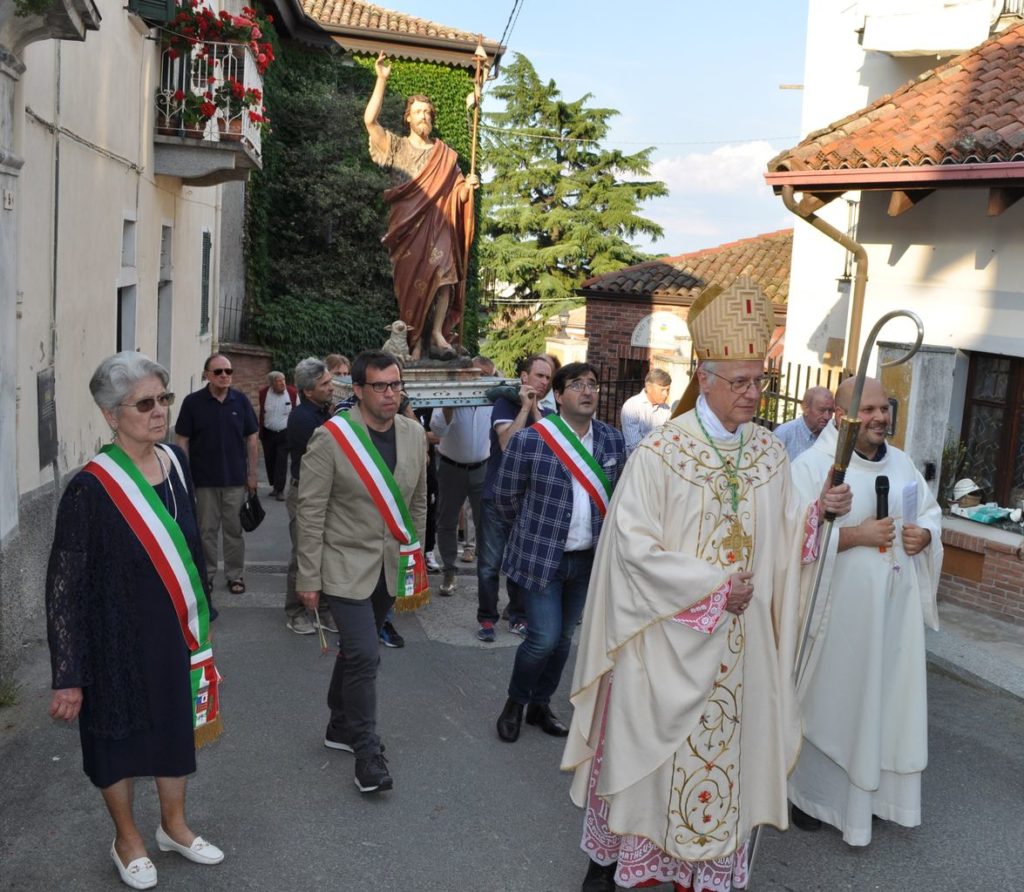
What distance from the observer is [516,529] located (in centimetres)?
565

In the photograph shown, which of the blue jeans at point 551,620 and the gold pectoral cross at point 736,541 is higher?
the gold pectoral cross at point 736,541

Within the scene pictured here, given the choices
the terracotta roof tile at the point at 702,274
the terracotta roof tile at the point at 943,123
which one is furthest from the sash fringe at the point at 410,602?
the terracotta roof tile at the point at 702,274

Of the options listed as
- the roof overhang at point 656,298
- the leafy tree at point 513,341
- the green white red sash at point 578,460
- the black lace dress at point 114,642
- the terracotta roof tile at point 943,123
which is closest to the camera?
the black lace dress at point 114,642

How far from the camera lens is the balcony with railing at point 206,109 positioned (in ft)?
41.3

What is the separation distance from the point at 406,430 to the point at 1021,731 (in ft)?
12.5

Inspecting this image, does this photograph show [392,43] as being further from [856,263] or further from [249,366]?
[856,263]

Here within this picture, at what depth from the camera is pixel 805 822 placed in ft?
Answer: 16.3

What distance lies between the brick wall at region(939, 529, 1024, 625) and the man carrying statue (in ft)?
14.3

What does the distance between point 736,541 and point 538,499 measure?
160cm

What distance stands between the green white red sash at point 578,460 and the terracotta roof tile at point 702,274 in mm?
15081

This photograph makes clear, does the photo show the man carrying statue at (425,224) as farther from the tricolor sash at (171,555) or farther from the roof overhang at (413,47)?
the roof overhang at (413,47)

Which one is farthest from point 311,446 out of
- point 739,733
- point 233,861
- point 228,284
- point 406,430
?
point 228,284

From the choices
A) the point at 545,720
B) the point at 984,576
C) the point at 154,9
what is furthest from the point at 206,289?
the point at 545,720

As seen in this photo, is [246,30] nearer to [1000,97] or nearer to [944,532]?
[1000,97]
